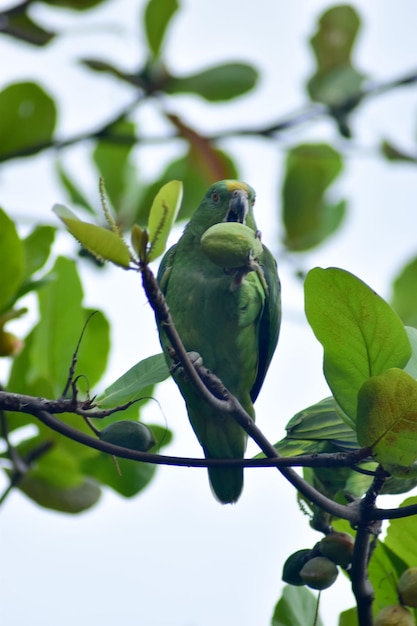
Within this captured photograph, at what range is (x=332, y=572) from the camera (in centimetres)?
192

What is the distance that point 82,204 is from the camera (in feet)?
11.3

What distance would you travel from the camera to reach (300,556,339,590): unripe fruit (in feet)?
6.29

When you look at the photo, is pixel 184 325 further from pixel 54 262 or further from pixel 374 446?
pixel 374 446

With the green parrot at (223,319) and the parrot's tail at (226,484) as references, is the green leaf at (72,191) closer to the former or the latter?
the green parrot at (223,319)

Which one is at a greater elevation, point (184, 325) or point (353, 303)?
point (353, 303)

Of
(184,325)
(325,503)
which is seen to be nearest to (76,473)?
(184,325)

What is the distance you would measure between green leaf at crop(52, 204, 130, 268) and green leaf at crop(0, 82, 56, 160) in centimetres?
148

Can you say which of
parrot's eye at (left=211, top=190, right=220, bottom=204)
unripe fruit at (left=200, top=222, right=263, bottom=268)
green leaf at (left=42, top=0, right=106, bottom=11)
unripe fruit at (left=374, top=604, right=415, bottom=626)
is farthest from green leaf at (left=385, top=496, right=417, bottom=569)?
green leaf at (left=42, top=0, right=106, bottom=11)

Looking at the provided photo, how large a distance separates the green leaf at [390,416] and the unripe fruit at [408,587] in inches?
15.6

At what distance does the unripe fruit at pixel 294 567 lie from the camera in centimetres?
200

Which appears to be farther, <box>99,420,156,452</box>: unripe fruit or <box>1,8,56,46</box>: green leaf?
<box>1,8,56,46</box>: green leaf

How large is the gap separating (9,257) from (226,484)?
1.18m

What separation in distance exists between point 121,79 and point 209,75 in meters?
0.31

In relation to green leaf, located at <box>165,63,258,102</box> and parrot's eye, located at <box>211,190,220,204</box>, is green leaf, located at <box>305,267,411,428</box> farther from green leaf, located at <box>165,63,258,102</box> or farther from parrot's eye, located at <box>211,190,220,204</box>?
green leaf, located at <box>165,63,258,102</box>
